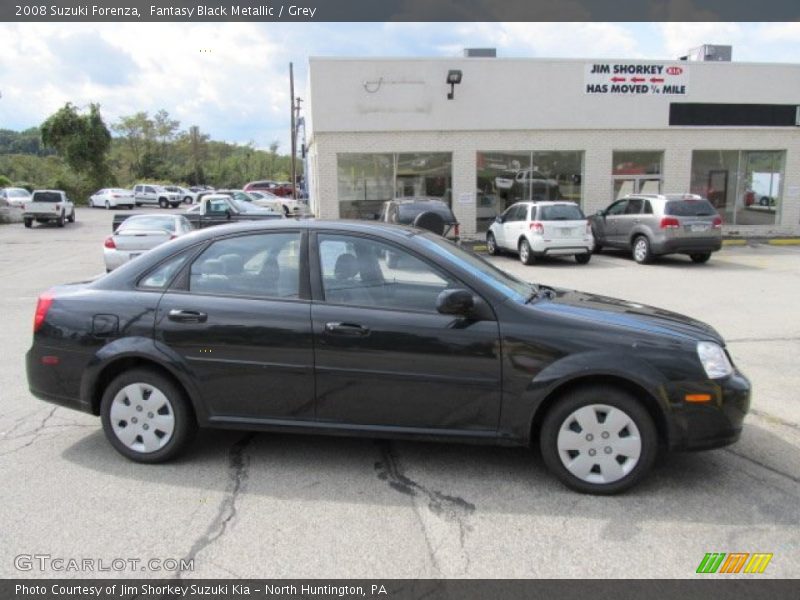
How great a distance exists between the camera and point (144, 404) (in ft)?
13.2

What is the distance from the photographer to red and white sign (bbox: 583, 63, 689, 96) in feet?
63.3

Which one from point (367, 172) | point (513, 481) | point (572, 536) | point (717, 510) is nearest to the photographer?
point (572, 536)

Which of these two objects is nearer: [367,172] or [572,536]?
[572,536]

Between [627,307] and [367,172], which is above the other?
[367,172]

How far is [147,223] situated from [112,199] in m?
37.9

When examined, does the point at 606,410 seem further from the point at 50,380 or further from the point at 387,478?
the point at 50,380

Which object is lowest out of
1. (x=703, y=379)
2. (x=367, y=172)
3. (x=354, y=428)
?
(x=354, y=428)

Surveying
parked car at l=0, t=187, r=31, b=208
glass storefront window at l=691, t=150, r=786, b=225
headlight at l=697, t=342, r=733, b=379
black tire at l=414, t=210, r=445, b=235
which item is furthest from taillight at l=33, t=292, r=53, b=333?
parked car at l=0, t=187, r=31, b=208

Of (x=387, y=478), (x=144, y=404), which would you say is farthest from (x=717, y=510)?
(x=144, y=404)

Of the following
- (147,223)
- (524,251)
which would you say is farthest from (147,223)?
(524,251)

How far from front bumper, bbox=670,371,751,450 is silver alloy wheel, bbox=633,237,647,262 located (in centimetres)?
1202

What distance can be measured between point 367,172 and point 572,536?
56.2ft

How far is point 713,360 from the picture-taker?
365 centimetres

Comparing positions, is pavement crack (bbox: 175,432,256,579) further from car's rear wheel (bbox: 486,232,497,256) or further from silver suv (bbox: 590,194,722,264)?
car's rear wheel (bbox: 486,232,497,256)
